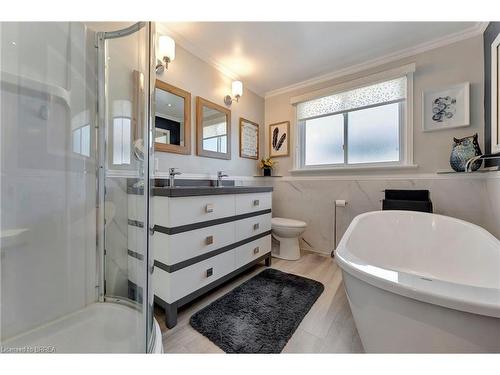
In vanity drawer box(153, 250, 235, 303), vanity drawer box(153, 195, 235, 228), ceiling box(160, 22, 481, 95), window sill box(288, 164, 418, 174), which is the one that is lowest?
vanity drawer box(153, 250, 235, 303)

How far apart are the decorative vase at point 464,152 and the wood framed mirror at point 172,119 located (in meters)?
2.38

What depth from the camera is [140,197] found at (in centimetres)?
111

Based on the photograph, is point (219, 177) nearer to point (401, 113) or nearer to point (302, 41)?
point (302, 41)

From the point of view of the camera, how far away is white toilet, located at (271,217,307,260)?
2231 mm

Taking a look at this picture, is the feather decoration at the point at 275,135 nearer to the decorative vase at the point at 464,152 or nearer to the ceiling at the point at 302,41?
the ceiling at the point at 302,41

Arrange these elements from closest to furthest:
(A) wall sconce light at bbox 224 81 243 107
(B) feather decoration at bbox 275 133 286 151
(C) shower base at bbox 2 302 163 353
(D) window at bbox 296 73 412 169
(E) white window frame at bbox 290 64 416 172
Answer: (C) shower base at bbox 2 302 163 353 → (E) white window frame at bbox 290 64 416 172 → (D) window at bbox 296 73 412 169 → (A) wall sconce light at bbox 224 81 243 107 → (B) feather decoration at bbox 275 133 286 151

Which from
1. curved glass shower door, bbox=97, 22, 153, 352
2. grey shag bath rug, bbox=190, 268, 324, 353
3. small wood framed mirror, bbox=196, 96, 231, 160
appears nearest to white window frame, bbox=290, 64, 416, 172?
small wood framed mirror, bbox=196, 96, 231, 160

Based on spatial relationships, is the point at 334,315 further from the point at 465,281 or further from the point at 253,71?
the point at 253,71

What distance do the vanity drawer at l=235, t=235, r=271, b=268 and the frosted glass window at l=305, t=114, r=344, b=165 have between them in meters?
1.31

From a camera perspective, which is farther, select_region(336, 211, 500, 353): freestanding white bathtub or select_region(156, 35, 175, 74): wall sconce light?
select_region(156, 35, 175, 74): wall sconce light

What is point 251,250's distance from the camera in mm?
1873

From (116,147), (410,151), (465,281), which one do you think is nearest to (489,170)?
(410,151)

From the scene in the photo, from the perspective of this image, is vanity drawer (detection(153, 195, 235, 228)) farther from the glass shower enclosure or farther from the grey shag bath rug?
the grey shag bath rug
